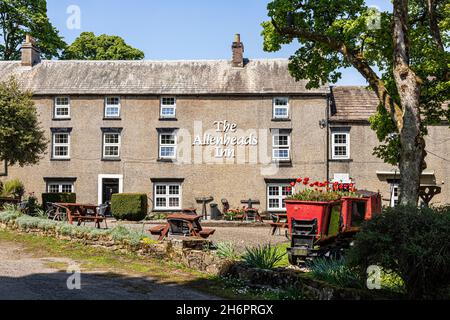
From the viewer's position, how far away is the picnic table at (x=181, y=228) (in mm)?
14062

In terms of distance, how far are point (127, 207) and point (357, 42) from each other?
55.2 feet

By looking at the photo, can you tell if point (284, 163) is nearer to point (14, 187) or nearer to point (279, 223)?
point (279, 223)

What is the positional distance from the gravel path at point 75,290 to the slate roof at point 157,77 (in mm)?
21578

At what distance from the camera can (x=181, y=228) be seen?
48.0 feet

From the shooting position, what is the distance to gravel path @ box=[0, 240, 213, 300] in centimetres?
848

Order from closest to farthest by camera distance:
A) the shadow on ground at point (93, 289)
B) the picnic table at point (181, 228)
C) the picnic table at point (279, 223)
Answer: the shadow on ground at point (93, 289)
the picnic table at point (181, 228)
the picnic table at point (279, 223)

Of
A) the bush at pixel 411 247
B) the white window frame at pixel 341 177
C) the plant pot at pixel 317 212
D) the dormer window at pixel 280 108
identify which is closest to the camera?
the bush at pixel 411 247

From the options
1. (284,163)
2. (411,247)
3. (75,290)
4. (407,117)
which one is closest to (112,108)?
(284,163)

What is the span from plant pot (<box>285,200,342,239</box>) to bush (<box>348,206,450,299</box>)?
3.95 metres

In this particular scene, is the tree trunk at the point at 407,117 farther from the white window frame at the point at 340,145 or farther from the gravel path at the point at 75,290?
the white window frame at the point at 340,145

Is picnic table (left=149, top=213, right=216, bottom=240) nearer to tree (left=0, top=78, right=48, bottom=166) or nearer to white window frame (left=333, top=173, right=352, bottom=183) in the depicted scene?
tree (left=0, top=78, right=48, bottom=166)

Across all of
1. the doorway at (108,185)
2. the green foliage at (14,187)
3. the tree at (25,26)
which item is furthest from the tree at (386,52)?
the tree at (25,26)

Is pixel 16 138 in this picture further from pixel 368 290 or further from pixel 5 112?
pixel 368 290
